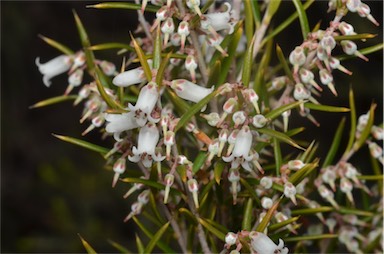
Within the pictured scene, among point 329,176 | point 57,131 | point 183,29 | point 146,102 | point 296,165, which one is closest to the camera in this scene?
point 146,102

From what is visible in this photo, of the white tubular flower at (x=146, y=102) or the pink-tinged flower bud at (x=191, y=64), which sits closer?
the white tubular flower at (x=146, y=102)

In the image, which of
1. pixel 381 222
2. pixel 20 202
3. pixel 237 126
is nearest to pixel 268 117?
pixel 237 126

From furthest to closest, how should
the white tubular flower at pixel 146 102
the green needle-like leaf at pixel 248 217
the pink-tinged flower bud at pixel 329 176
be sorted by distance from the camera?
the pink-tinged flower bud at pixel 329 176 < the green needle-like leaf at pixel 248 217 < the white tubular flower at pixel 146 102

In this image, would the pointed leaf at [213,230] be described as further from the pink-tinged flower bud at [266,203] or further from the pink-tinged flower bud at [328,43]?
the pink-tinged flower bud at [328,43]

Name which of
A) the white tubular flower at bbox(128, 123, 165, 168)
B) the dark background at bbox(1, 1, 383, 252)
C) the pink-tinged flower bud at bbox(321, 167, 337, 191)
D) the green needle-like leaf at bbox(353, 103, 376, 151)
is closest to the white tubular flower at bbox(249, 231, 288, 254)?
the white tubular flower at bbox(128, 123, 165, 168)

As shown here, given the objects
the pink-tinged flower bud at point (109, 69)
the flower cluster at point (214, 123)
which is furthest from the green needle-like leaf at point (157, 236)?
the pink-tinged flower bud at point (109, 69)

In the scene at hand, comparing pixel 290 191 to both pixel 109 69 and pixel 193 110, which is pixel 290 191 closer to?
pixel 193 110

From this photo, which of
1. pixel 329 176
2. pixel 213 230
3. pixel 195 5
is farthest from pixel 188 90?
pixel 329 176
